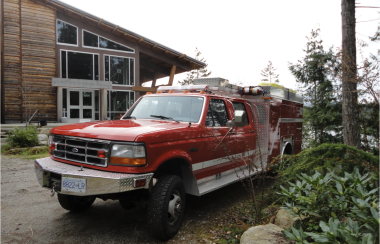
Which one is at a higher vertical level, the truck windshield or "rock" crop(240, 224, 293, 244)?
the truck windshield

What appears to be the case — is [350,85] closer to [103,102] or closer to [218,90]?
[218,90]

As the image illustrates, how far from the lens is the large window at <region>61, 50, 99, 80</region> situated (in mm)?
16688

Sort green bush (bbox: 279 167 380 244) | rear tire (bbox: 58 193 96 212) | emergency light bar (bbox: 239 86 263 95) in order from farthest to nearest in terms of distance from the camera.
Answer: emergency light bar (bbox: 239 86 263 95) → rear tire (bbox: 58 193 96 212) → green bush (bbox: 279 167 380 244)

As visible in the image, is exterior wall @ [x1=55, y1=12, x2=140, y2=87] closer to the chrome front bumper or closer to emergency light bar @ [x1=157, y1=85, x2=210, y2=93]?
emergency light bar @ [x1=157, y1=85, x2=210, y2=93]

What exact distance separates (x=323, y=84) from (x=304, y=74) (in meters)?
1.09

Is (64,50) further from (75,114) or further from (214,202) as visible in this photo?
(214,202)

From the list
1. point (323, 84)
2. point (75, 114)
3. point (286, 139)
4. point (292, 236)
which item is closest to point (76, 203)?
point (292, 236)

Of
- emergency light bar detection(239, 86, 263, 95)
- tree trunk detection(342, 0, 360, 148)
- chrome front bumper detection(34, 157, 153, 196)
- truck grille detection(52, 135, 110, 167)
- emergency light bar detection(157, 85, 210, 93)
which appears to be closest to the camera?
chrome front bumper detection(34, 157, 153, 196)

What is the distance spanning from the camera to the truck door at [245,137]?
4894 millimetres

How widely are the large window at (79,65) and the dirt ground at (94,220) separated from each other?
1248 centimetres

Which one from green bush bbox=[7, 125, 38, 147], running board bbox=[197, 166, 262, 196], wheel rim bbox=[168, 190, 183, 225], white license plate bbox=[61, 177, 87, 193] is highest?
green bush bbox=[7, 125, 38, 147]

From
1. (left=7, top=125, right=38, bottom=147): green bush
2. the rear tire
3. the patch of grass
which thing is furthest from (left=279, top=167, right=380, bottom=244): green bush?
(left=7, top=125, right=38, bottom=147): green bush

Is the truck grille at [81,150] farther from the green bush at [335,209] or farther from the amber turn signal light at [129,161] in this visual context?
the green bush at [335,209]

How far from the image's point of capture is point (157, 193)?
334 cm
